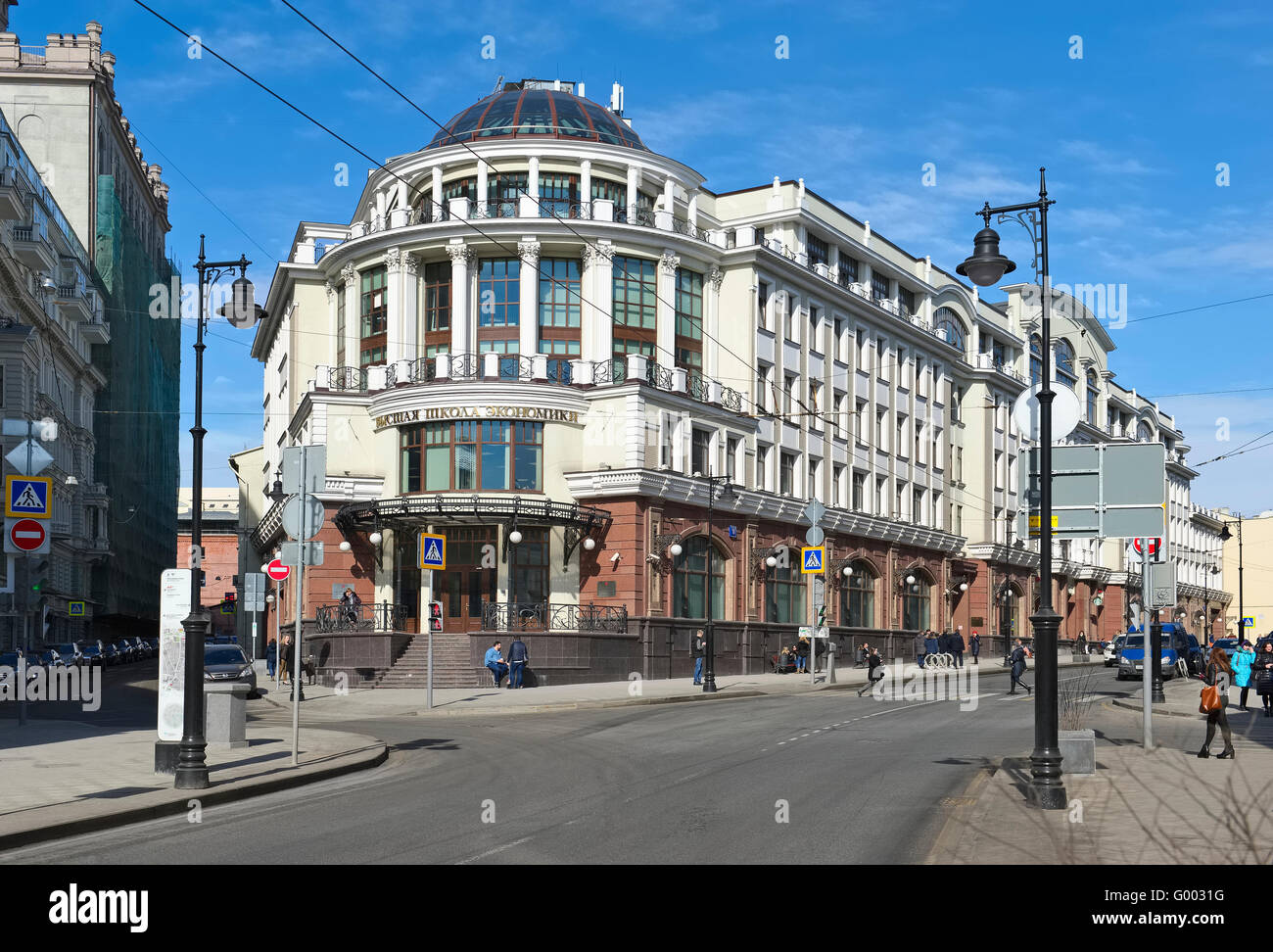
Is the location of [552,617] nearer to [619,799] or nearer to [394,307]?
[394,307]

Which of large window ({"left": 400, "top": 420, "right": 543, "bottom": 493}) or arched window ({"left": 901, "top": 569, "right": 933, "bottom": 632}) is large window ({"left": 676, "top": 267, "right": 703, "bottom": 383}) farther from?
arched window ({"left": 901, "top": 569, "right": 933, "bottom": 632})

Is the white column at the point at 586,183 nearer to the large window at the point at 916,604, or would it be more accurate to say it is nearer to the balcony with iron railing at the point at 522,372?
the balcony with iron railing at the point at 522,372

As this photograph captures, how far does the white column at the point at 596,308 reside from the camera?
46.6 meters

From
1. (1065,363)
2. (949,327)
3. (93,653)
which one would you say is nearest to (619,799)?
(93,653)

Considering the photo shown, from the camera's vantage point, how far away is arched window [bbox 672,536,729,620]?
4606 centimetres

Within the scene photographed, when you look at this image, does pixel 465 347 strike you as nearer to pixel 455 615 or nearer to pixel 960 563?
pixel 455 615

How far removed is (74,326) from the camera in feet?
258

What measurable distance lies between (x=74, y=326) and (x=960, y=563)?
51456 millimetres

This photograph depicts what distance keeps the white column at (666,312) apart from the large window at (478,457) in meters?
5.95

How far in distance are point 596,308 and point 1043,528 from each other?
32.7 m

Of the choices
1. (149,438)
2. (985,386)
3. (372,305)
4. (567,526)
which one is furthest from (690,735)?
(149,438)

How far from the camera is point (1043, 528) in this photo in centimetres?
1498
